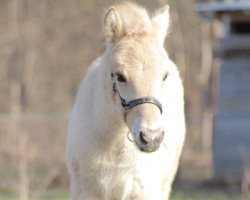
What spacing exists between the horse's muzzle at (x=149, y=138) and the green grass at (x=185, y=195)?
7380mm

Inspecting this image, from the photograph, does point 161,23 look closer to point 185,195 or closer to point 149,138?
point 149,138

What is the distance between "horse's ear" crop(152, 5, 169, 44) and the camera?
7.07 metres

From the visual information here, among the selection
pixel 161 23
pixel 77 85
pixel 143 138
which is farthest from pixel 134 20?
pixel 77 85

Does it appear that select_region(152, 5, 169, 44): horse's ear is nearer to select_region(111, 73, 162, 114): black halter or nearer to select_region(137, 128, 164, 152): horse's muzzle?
select_region(111, 73, 162, 114): black halter

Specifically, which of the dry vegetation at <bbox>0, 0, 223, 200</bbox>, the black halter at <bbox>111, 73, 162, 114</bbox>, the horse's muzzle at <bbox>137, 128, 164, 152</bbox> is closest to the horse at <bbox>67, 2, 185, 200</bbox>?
the black halter at <bbox>111, 73, 162, 114</bbox>

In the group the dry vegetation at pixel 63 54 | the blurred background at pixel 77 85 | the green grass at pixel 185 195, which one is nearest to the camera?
the green grass at pixel 185 195

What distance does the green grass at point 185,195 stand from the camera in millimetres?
13883

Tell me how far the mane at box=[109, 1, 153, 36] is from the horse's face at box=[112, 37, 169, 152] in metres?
0.13

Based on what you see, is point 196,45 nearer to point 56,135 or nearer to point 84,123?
point 56,135

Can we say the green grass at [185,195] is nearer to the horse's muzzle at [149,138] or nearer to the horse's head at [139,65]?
the horse's head at [139,65]

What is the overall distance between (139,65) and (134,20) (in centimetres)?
70

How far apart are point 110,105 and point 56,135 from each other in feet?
51.7

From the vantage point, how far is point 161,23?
7.23 meters

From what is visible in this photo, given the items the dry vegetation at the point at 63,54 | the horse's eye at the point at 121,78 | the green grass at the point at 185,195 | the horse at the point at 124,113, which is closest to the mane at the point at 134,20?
the horse at the point at 124,113
